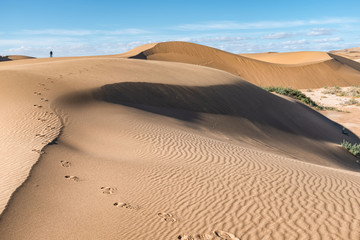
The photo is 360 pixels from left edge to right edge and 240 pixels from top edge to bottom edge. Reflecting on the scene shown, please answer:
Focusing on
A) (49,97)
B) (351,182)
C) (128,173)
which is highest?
(49,97)

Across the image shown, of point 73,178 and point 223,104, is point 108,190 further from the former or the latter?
point 223,104

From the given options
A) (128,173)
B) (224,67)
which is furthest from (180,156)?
(224,67)

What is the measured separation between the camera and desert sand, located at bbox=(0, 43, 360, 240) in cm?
444

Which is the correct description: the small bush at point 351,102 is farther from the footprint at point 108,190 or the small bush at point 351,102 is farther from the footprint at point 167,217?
the footprint at point 167,217

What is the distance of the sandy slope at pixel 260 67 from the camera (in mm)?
47281

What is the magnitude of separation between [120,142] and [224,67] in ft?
140

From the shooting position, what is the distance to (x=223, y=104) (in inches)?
632

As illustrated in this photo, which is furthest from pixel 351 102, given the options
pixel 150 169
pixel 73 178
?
pixel 73 178

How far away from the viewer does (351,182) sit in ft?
22.5

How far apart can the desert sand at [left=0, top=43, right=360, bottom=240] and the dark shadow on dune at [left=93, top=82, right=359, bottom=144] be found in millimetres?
101

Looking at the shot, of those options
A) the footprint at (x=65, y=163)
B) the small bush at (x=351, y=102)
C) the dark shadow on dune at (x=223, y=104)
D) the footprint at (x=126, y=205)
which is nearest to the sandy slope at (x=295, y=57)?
the small bush at (x=351, y=102)

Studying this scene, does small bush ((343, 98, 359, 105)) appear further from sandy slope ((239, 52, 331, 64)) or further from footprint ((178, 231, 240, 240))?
sandy slope ((239, 52, 331, 64))

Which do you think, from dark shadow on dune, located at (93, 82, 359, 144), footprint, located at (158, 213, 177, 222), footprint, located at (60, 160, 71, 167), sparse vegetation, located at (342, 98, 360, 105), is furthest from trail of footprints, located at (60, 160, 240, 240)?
sparse vegetation, located at (342, 98, 360, 105)

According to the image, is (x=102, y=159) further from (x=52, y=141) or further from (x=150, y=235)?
(x=150, y=235)
